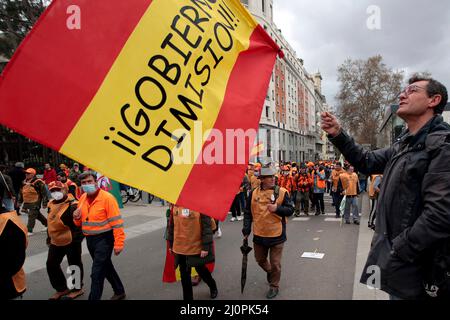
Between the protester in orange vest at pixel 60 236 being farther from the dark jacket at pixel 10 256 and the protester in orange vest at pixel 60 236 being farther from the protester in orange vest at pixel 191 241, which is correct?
the dark jacket at pixel 10 256

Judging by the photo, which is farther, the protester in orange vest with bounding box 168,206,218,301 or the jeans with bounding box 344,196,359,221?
the jeans with bounding box 344,196,359,221

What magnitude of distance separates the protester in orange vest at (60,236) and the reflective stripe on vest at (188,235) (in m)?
1.60

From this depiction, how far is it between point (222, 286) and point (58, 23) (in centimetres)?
430

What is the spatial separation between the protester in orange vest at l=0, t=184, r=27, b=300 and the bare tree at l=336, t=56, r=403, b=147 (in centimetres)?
4762

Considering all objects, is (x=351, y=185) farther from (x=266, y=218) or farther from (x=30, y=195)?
(x=30, y=195)

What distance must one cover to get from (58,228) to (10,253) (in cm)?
187

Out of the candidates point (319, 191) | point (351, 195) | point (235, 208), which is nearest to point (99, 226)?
point (235, 208)

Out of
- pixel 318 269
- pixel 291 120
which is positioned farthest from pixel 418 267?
pixel 291 120

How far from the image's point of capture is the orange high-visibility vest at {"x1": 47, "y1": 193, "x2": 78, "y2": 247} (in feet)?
14.8

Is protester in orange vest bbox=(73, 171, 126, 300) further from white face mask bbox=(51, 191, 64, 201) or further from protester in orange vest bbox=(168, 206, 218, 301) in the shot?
protester in orange vest bbox=(168, 206, 218, 301)

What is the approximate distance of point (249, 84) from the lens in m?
2.22

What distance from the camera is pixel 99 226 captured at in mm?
4066

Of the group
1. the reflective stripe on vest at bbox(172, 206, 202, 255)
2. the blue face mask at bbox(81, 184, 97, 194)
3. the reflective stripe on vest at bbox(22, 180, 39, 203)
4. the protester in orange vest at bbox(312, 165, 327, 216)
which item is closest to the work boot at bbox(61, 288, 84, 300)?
the blue face mask at bbox(81, 184, 97, 194)
